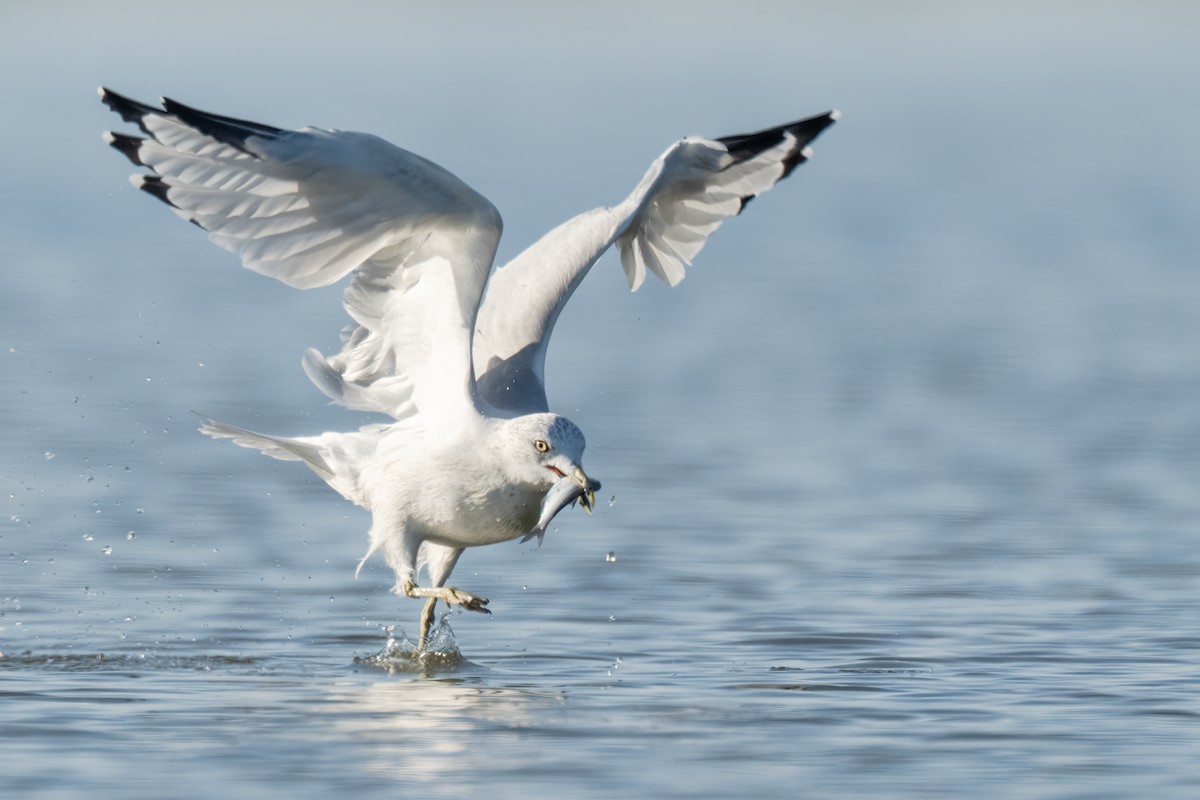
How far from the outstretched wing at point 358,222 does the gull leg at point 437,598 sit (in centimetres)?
77

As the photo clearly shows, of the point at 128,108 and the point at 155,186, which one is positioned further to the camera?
the point at 155,186

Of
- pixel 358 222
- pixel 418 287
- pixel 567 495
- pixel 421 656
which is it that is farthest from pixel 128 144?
pixel 421 656

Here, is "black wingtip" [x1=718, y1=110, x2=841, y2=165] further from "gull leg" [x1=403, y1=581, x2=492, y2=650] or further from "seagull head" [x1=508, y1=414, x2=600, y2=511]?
"gull leg" [x1=403, y1=581, x2=492, y2=650]

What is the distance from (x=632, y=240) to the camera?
462 inches

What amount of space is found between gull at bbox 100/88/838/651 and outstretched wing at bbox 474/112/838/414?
0.01 meters

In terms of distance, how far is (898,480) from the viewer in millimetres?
14281

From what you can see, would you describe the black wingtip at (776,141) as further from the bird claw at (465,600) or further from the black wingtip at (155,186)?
the black wingtip at (155,186)

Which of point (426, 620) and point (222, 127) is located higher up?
point (222, 127)

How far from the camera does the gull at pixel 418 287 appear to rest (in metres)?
9.38

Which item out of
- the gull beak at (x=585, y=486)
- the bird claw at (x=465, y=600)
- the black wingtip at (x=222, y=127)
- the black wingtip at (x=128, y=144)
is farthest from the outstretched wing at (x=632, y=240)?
the black wingtip at (x=128, y=144)

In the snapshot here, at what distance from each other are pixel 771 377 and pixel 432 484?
25.7 feet

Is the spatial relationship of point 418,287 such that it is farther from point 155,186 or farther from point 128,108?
point 128,108

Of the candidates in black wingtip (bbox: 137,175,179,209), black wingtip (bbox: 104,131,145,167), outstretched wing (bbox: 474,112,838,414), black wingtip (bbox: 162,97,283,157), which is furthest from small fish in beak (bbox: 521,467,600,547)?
black wingtip (bbox: 104,131,145,167)

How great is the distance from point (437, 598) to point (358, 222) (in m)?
1.72
